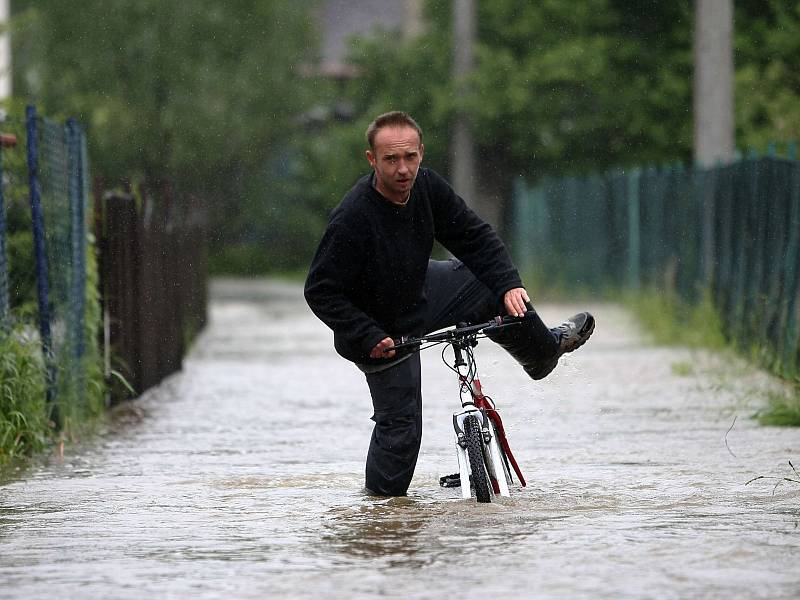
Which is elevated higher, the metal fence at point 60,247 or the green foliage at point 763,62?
the green foliage at point 763,62

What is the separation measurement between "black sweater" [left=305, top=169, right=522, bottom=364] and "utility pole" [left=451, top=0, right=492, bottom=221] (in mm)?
18862

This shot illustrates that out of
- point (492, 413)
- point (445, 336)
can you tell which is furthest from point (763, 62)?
point (445, 336)

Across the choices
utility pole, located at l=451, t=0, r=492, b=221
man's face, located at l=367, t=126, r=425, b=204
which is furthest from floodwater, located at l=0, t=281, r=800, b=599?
utility pole, located at l=451, t=0, r=492, b=221

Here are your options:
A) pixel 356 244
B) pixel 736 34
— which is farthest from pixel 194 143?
pixel 356 244

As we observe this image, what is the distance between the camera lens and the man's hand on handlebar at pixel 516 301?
8242 millimetres

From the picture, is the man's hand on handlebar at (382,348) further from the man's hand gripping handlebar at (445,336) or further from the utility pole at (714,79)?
the utility pole at (714,79)

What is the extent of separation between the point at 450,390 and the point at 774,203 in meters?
2.86

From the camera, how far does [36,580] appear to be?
6.56 metres

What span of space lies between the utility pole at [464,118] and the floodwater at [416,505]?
1385 centimetres

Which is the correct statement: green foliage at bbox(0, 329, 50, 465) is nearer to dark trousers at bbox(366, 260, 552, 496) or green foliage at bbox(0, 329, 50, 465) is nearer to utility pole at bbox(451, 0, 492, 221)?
dark trousers at bbox(366, 260, 552, 496)

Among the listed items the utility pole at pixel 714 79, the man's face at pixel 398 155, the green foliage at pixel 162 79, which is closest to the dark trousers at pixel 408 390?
the man's face at pixel 398 155

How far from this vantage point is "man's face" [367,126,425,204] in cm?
812

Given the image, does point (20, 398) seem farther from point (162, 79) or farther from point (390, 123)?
point (162, 79)

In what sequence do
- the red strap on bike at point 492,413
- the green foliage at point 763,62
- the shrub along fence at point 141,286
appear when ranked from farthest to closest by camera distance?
the green foliage at point 763,62
the shrub along fence at point 141,286
the red strap on bike at point 492,413
